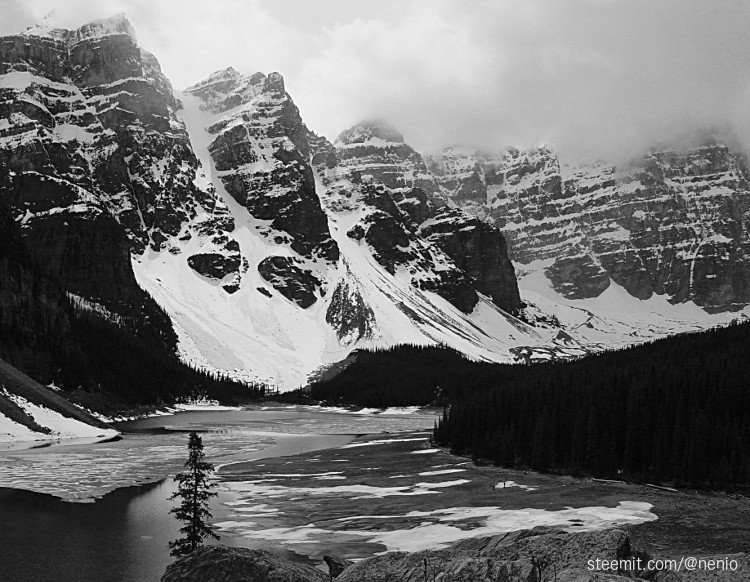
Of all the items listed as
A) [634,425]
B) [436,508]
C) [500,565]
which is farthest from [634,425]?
[500,565]

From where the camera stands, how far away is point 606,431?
7031cm

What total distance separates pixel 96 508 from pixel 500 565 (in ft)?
114

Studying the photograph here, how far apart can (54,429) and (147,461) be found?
33259mm

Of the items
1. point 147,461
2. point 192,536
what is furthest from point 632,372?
point 192,536

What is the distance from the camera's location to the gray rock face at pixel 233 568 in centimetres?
1922

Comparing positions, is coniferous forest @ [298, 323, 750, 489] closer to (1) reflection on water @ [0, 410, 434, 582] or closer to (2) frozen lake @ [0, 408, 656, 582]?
(2) frozen lake @ [0, 408, 656, 582]

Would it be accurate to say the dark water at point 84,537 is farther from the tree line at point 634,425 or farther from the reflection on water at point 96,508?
the tree line at point 634,425

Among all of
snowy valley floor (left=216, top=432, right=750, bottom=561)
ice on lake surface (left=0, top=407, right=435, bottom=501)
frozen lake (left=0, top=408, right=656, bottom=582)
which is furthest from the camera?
ice on lake surface (left=0, top=407, right=435, bottom=501)

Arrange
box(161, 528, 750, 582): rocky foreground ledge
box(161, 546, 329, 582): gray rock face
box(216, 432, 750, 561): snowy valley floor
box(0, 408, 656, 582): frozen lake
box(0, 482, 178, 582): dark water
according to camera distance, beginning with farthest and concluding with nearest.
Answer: box(216, 432, 750, 561): snowy valley floor
box(0, 408, 656, 582): frozen lake
box(0, 482, 178, 582): dark water
box(161, 546, 329, 582): gray rock face
box(161, 528, 750, 582): rocky foreground ledge

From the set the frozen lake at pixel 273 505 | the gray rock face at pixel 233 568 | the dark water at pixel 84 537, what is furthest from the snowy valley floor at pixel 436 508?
the gray rock face at pixel 233 568

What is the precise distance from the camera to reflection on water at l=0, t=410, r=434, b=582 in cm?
3155

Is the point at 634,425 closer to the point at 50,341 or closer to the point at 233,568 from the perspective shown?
the point at 233,568

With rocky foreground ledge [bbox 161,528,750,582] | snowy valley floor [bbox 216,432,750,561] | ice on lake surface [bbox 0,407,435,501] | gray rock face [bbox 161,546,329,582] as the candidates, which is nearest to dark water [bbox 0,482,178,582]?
ice on lake surface [bbox 0,407,435,501]

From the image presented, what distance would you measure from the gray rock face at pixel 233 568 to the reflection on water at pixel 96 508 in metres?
10.6
